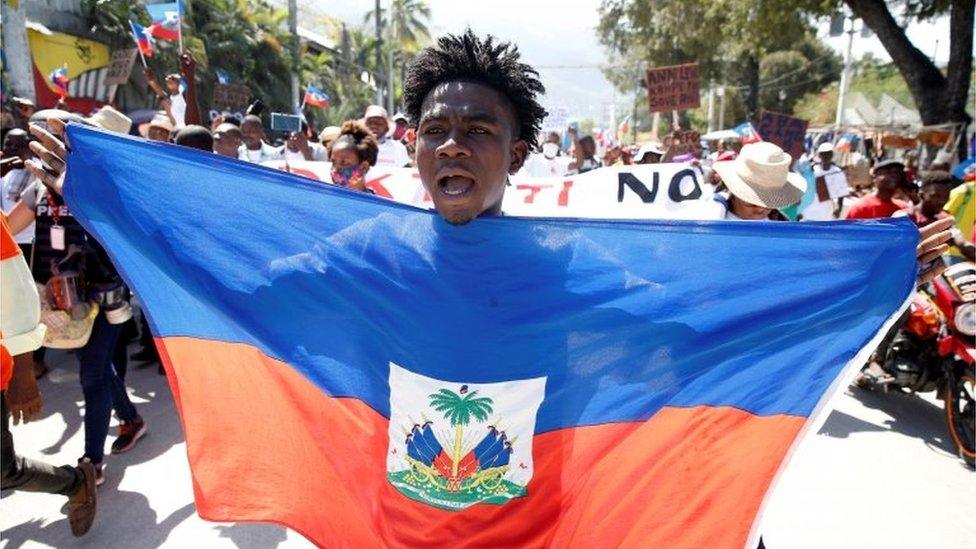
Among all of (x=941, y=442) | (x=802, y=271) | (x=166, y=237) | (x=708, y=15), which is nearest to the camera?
(x=802, y=271)

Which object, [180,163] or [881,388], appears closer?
[180,163]

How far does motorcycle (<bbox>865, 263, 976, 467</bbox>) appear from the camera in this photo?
4.33 meters

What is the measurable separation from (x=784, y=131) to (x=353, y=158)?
6.39 meters

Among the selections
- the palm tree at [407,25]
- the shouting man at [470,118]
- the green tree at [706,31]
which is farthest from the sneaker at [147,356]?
the palm tree at [407,25]

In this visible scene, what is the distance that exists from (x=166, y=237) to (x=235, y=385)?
0.53 metres

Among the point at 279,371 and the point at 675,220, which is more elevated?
the point at 675,220

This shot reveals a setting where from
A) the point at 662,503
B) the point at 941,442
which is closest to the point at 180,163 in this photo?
the point at 662,503

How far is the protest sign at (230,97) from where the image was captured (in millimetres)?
11945

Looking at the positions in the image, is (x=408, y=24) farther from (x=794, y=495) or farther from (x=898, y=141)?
(x=794, y=495)

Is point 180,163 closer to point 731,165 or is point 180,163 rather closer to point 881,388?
point 731,165

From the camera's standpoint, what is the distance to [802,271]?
1.83m

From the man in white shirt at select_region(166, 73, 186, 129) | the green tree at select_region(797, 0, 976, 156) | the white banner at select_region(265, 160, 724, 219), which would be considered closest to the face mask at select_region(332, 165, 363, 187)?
the white banner at select_region(265, 160, 724, 219)

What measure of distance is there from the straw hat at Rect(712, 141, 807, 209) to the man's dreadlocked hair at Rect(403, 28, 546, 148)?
6.71ft

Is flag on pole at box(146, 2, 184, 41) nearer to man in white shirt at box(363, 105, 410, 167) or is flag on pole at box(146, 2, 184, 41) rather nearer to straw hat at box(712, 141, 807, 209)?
man in white shirt at box(363, 105, 410, 167)
